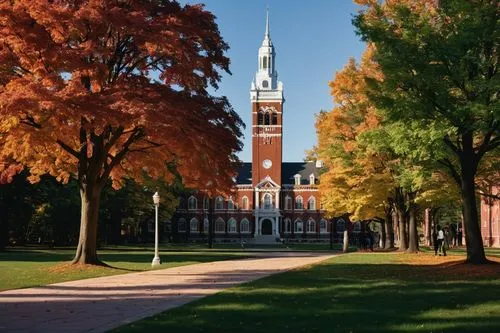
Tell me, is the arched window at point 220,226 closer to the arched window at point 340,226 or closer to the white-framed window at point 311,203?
the white-framed window at point 311,203

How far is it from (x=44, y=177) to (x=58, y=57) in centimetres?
2834

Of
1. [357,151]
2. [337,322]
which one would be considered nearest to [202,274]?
[337,322]

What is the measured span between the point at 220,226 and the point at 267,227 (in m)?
7.92

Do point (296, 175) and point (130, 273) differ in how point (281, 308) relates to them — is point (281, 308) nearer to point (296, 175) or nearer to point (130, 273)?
point (130, 273)

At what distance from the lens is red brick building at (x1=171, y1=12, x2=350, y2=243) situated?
101812 millimetres

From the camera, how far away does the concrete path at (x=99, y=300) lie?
10.5 meters

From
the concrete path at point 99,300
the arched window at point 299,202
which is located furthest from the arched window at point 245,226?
the concrete path at point 99,300

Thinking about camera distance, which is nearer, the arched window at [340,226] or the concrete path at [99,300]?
the concrete path at [99,300]

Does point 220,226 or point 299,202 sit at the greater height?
point 299,202

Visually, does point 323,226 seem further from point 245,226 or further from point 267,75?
point 267,75

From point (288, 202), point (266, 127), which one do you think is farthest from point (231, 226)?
point (266, 127)

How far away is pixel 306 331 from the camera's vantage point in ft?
31.4

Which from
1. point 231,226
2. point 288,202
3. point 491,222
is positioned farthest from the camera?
point 288,202

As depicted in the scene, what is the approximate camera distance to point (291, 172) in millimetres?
108938
